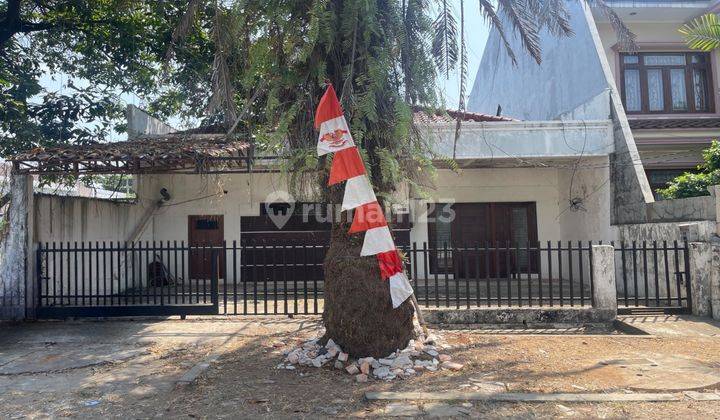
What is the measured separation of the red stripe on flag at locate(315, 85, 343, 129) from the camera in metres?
5.35

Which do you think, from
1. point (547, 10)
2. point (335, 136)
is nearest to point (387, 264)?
point (335, 136)

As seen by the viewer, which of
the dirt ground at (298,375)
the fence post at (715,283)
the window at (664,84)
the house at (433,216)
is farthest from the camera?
the window at (664,84)

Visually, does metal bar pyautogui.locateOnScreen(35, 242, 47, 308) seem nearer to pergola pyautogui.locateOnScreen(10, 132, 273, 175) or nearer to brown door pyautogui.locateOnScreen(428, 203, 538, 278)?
pergola pyautogui.locateOnScreen(10, 132, 273, 175)

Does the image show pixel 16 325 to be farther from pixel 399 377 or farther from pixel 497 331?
pixel 497 331

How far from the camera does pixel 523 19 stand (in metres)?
6.27

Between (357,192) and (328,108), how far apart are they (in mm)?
948

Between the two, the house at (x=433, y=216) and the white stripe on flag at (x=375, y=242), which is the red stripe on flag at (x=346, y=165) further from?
the house at (x=433, y=216)

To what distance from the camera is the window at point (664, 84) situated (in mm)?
13539

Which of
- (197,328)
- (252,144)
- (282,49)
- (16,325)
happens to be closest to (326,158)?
(282,49)

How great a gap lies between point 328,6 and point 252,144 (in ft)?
11.1

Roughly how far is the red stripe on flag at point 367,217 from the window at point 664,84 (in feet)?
35.7

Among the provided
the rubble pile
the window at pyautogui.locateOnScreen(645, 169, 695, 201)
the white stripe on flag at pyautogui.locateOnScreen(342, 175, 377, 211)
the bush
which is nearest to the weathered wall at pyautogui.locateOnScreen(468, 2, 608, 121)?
the bush

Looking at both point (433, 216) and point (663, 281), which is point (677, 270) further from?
point (433, 216)

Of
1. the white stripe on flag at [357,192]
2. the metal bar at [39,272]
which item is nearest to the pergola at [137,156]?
the metal bar at [39,272]
